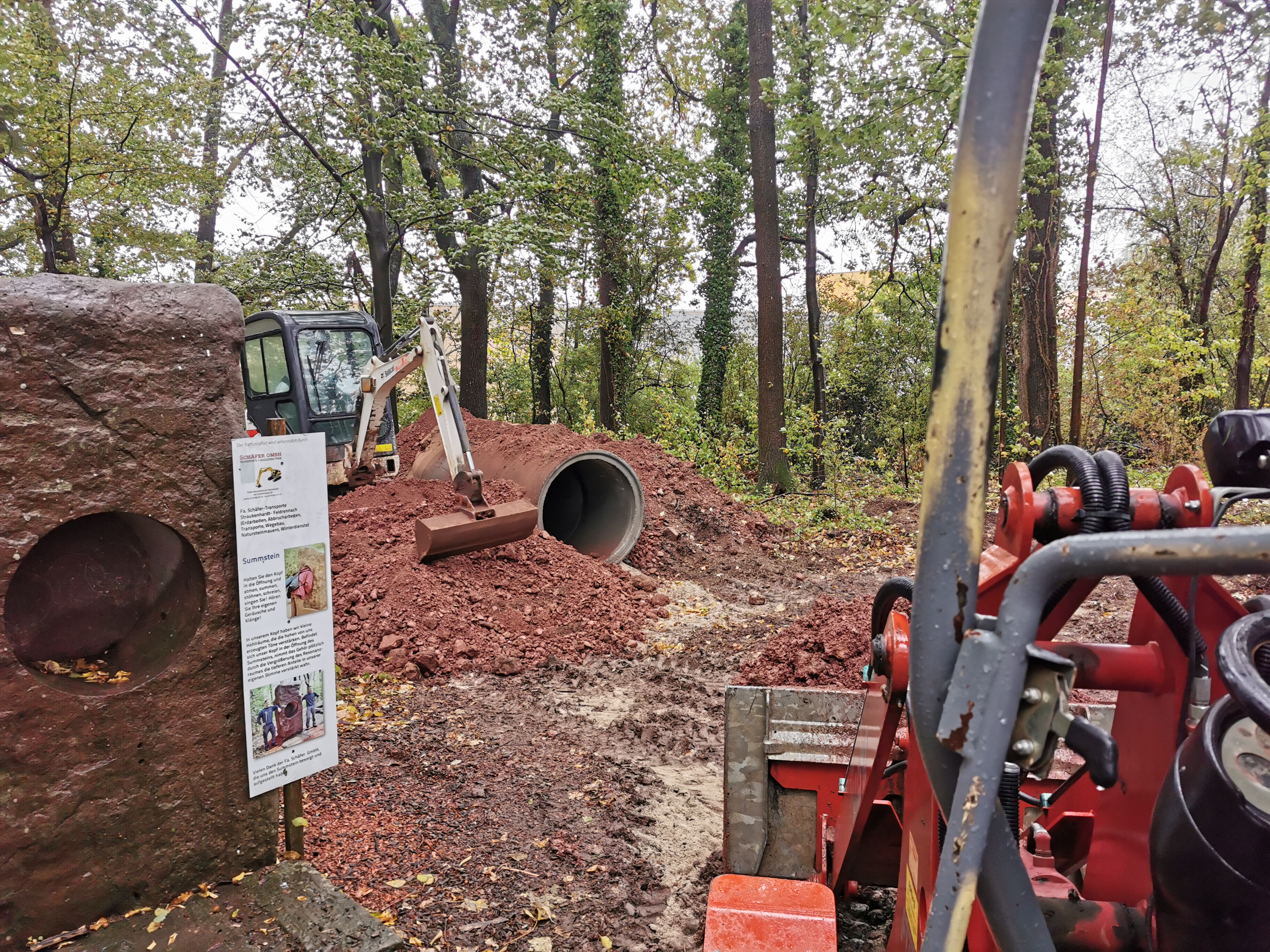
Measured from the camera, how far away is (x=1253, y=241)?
997 cm

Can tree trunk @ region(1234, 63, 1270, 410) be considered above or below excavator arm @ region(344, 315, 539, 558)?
above

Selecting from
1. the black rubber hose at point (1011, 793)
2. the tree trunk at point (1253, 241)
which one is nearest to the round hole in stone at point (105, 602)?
the black rubber hose at point (1011, 793)

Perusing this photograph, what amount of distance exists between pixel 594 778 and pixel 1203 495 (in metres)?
3.62

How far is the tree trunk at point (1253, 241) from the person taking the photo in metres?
9.05

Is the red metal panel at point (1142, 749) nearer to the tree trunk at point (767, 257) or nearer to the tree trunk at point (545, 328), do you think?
the tree trunk at point (767, 257)

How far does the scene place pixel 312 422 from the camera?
11.1 meters

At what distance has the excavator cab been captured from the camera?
10.9 meters

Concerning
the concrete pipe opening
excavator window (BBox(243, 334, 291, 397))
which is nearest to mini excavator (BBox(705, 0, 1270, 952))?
the concrete pipe opening

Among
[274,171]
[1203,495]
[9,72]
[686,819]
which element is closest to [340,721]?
[686,819]

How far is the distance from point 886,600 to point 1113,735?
0.59 m

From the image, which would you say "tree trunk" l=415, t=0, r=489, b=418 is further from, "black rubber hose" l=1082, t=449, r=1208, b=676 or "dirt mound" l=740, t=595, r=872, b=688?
"black rubber hose" l=1082, t=449, r=1208, b=676

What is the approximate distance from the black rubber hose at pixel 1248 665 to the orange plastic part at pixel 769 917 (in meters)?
1.32

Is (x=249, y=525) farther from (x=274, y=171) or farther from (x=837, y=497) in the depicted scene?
(x=274, y=171)

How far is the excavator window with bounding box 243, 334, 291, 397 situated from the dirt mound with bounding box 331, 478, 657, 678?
3.29 meters
